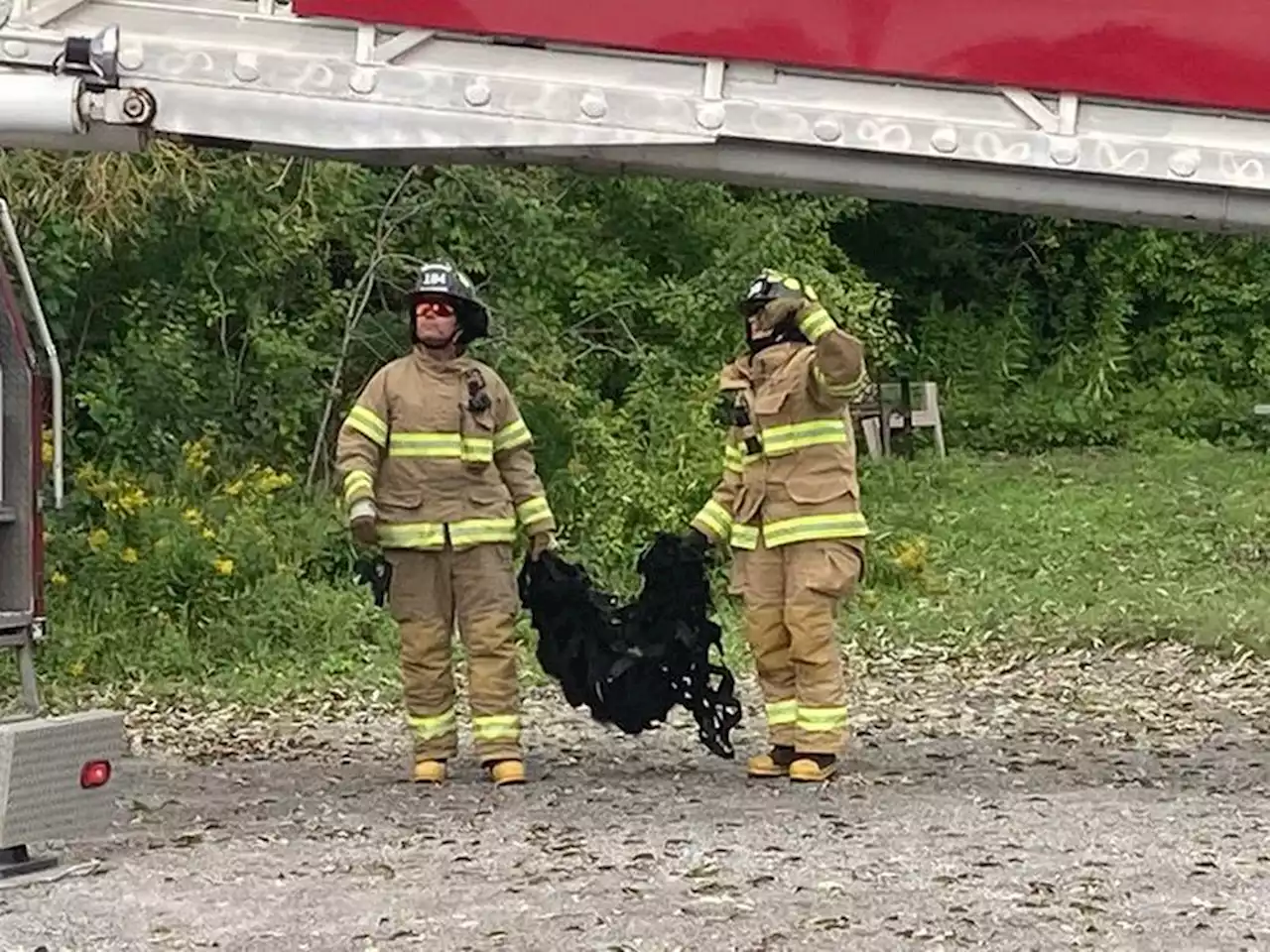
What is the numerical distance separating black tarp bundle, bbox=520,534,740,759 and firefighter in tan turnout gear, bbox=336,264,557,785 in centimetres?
30

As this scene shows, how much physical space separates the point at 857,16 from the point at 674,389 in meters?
8.35

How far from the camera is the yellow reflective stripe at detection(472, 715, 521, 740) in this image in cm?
745

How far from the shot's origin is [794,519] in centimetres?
732

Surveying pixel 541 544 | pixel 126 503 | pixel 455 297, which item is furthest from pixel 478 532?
pixel 126 503

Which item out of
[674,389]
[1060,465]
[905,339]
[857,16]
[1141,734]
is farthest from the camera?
[905,339]

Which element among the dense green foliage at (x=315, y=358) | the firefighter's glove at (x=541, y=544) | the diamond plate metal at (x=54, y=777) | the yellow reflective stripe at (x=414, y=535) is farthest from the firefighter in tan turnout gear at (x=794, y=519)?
the dense green foliage at (x=315, y=358)

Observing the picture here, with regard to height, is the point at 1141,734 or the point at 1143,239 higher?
the point at 1143,239

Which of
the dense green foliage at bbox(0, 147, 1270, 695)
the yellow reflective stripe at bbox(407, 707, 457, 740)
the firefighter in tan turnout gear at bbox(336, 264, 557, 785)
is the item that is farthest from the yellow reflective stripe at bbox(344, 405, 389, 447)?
the dense green foliage at bbox(0, 147, 1270, 695)

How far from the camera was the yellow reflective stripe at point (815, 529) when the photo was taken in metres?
7.29

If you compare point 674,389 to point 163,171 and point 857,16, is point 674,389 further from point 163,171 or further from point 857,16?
point 857,16

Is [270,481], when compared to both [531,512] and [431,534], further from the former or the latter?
[431,534]

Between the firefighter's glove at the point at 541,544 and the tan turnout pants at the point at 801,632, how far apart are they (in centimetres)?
68

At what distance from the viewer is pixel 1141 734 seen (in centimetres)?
860

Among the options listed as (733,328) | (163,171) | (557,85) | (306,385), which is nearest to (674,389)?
(733,328)
